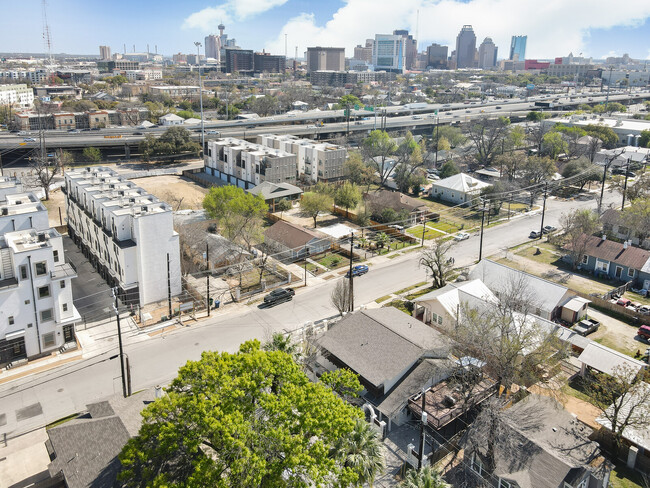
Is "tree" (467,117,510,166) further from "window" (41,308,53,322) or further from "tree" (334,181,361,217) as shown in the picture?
"window" (41,308,53,322)

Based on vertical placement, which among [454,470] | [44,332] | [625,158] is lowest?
[454,470]

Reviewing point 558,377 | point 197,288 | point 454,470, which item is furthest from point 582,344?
point 197,288

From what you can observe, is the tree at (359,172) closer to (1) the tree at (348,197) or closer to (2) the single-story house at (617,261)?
(1) the tree at (348,197)

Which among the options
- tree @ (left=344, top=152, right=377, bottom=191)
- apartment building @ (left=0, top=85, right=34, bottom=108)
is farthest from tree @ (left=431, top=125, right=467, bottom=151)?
apartment building @ (left=0, top=85, right=34, bottom=108)

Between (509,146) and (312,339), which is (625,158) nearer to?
(509,146)

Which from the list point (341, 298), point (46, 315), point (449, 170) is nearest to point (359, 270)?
point (341, 298)

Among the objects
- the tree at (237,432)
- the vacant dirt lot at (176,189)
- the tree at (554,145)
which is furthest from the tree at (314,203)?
the tree at (554,145)

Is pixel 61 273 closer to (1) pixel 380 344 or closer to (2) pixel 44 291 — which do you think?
(2) pixel 44 291
